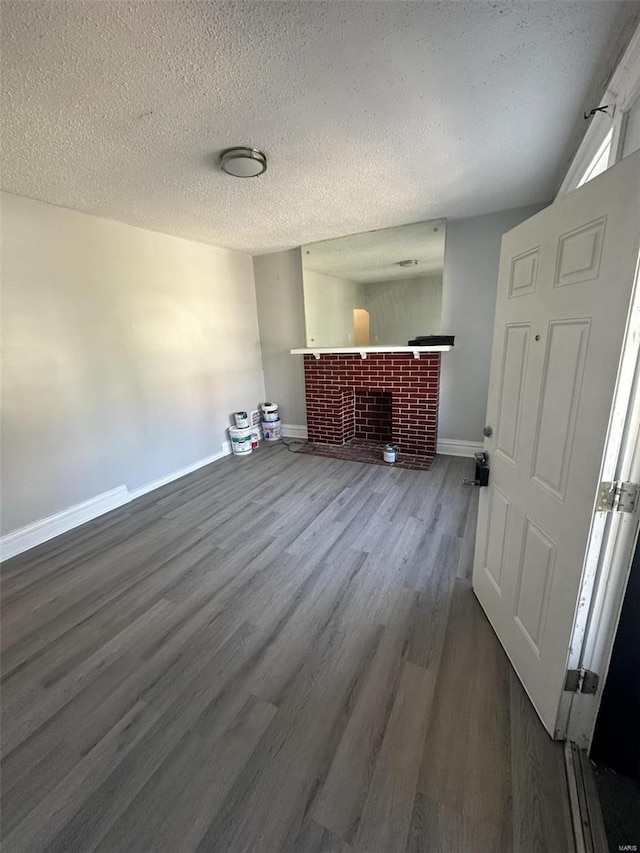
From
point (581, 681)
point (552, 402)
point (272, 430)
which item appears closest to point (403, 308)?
point (272, 430)

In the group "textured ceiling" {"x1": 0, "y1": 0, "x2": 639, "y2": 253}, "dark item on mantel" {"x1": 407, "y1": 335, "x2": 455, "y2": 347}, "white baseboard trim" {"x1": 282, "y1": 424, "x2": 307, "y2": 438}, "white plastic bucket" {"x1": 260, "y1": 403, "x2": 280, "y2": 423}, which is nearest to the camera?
"textured ceiling" {"x1": 0, "y1": 0, "x2": 639, "y2": 253}

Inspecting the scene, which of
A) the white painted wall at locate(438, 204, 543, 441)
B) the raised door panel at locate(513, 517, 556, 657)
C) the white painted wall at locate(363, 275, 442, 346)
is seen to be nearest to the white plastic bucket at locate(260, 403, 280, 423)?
the white painted wall at locate(363, 275, 442, 346)

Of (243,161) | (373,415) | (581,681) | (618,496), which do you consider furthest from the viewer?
(373,415)

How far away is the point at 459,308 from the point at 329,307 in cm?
155

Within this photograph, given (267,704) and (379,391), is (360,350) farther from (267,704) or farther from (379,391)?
(267,704)

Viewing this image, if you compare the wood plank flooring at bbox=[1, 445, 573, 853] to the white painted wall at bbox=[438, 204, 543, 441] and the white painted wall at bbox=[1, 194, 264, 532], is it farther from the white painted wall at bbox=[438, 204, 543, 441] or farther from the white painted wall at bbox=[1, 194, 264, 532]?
the white painted wall at bbox=[438, 204, 543, 441]

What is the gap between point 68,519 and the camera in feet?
9.06

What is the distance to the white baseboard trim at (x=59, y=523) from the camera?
245cm

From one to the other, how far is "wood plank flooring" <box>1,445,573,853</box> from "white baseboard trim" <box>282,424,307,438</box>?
7.80 ft

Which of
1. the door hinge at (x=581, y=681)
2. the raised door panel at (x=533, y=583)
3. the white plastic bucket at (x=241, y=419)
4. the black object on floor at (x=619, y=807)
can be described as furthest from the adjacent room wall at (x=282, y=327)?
the black object on floor at (x=619, y=807)

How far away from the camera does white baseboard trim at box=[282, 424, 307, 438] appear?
15.8ft

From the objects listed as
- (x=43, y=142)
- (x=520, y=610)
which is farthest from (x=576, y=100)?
(x=43, y=142)

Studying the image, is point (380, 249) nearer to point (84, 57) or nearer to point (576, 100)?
point (576, 100)

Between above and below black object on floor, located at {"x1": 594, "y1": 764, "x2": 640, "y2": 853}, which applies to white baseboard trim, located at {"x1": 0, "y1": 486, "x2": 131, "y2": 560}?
above
